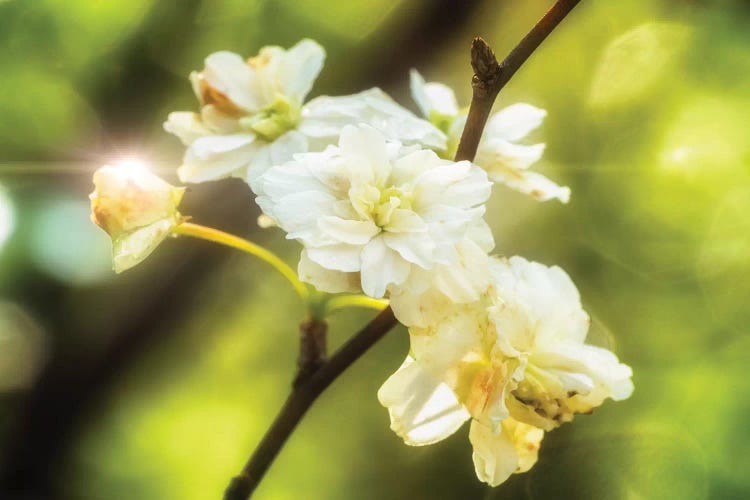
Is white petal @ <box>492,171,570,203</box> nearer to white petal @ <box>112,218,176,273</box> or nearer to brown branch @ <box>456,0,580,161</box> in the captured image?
brown branch @ <box>456,0,580,161</box>

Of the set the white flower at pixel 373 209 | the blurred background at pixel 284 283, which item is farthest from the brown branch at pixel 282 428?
the blurred background at pixel 284 283

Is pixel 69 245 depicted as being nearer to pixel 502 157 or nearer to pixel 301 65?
pixel 301 65

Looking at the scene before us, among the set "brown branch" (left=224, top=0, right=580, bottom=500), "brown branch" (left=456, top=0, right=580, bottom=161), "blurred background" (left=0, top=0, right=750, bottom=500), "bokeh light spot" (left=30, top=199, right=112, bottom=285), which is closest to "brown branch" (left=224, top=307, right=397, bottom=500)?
"brown branch" (left=224, top=0, right=580, bottom=500)

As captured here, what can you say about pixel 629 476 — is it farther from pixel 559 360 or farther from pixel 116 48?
pixel 116 48

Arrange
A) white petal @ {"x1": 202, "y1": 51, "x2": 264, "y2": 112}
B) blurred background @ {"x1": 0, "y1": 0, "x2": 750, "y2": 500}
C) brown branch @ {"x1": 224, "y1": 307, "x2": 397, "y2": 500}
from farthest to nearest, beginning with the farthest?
blurred background @ {"x1": 0, "y1": 0, "x2": 750, "y2": 500} → white petal @ {"x1": 202, "y1": 51, "x2": 264, "y2": 112} → brown branch @ {"x1": 224, "y1": 307, "x2": 397, "y2": 500}

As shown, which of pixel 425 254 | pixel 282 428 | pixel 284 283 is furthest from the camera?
pixel 284 283

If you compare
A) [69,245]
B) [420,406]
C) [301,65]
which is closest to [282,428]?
[420,406]

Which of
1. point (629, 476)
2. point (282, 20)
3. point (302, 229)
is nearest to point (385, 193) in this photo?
point (302, 229)
